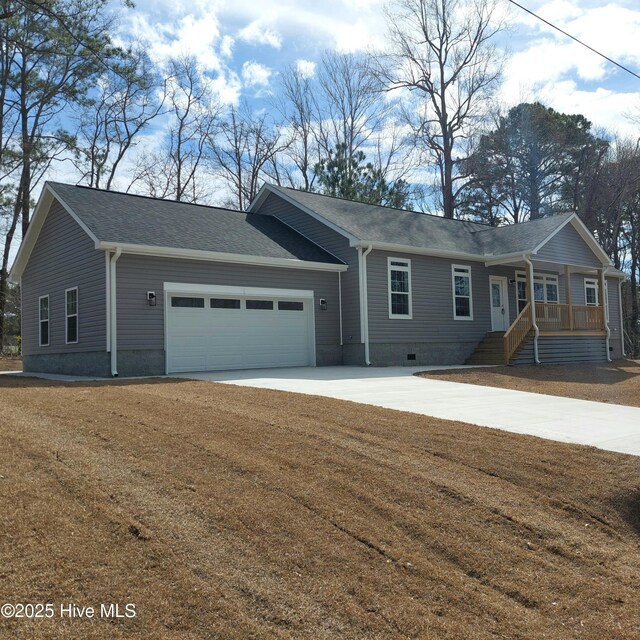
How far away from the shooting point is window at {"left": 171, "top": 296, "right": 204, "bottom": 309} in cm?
1445

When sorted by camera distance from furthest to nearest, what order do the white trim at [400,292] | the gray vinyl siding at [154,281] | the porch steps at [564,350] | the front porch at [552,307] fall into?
the front porch at [552,307]
the porch steps at [564,350]
the white trim at [400,292]
the gray vinyl siding at [154,281]

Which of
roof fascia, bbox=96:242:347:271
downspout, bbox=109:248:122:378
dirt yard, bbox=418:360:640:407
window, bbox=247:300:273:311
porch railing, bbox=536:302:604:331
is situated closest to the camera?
dirt yard, bbox=418:360:640:407

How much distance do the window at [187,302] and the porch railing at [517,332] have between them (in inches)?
354

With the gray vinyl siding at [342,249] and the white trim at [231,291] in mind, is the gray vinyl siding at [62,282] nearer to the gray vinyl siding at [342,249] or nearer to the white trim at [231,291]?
the white trim at [231,291]

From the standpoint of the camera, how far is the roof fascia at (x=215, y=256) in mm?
13461

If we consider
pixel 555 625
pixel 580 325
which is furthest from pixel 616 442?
pixel 580 325

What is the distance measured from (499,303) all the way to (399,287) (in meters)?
4.90

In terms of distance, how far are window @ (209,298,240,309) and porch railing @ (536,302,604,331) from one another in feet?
32.1

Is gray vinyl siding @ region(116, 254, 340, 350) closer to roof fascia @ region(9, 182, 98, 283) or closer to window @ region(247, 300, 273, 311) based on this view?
window @ region(247, 300, 273, 311)

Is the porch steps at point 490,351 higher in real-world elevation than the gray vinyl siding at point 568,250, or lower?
lower

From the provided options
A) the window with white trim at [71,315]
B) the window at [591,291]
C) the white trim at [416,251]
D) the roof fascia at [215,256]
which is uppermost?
the white trim at [416,251]

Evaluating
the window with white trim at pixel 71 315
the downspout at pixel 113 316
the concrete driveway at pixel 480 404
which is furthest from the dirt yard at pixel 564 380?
the window with white trim at pixel 71 315

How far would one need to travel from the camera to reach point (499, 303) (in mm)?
21078

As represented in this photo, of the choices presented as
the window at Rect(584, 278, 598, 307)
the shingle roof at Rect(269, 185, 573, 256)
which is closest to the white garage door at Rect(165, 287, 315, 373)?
the shingle roof at Rect(269, 185, 573, 256)
